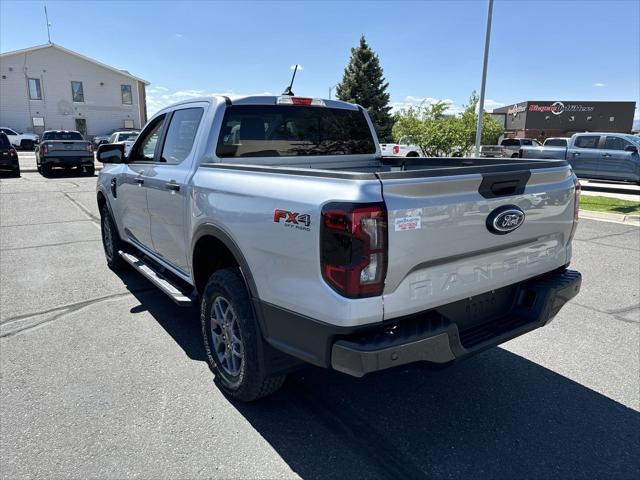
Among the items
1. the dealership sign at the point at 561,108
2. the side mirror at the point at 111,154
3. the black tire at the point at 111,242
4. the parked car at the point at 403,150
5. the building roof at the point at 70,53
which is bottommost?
the black tire at the point at 111,242

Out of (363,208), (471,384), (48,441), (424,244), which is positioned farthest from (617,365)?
(48,441)

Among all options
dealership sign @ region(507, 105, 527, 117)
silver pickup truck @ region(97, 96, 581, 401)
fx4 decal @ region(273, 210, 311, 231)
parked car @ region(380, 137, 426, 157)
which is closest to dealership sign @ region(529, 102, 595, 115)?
dealership sign @ region(507, 105, 527, 117)

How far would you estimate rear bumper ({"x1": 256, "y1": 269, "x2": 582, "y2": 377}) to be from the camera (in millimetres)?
2135


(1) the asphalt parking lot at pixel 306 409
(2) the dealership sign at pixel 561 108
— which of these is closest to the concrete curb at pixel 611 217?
(1) the asphalt parking lot at pixel 306 409

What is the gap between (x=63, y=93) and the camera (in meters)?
42.2

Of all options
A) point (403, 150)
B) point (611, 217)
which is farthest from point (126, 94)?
point (611, 217)

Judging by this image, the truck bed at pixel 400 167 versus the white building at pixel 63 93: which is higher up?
the white building at pixel 63 93

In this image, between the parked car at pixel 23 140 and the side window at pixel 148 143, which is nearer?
the side window at pixel 148 143

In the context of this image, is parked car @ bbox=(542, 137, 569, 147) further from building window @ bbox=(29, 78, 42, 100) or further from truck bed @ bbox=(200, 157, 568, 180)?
building window @ bbox=(29, 78, 42, 100)

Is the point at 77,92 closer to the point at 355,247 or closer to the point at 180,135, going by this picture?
the point at 180,135

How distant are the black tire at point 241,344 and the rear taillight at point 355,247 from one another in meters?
0.82

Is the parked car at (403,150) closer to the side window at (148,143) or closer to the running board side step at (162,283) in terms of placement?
the side window at (148,143)

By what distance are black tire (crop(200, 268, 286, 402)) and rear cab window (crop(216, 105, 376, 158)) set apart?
1.08 meters

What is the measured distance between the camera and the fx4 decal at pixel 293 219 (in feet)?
7.27
